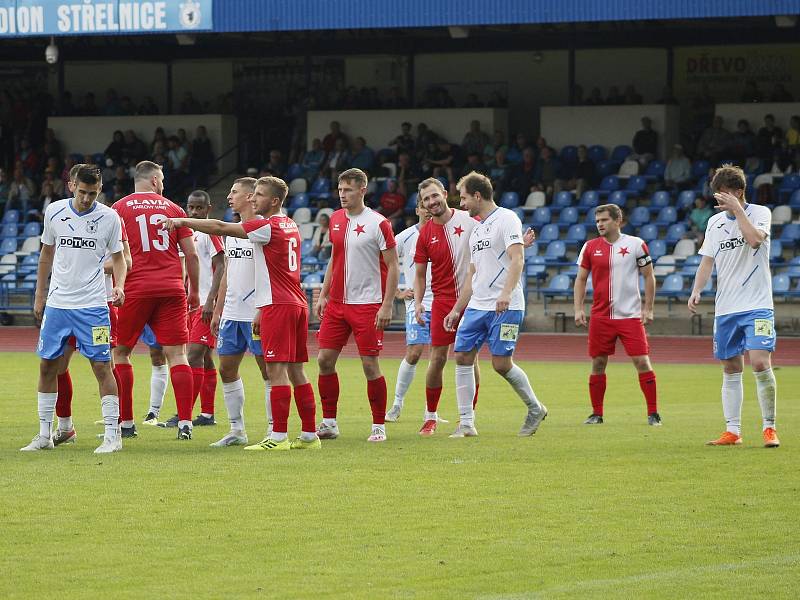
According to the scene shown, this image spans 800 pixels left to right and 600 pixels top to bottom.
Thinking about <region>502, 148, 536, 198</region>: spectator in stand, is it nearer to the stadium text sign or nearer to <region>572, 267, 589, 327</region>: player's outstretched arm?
the stadium text sign

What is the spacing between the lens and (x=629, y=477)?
9.24 metres

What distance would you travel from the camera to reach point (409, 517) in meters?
7.84

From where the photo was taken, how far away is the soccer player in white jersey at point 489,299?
11305 millimetres

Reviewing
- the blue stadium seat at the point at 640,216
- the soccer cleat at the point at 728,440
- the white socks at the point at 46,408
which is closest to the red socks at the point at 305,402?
the white socks at the point at 46,408

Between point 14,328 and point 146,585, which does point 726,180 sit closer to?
point 146,585

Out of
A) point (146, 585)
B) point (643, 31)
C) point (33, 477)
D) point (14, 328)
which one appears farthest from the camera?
point (643, 31)

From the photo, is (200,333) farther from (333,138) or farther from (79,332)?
(333,138)

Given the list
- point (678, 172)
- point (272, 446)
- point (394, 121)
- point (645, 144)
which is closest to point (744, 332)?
point (272, 446)

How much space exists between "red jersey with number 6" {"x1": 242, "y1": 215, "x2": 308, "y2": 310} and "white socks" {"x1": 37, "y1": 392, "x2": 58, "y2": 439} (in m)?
1.64

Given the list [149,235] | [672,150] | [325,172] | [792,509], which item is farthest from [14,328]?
[792,509]

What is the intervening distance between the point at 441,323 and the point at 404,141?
69.6ft

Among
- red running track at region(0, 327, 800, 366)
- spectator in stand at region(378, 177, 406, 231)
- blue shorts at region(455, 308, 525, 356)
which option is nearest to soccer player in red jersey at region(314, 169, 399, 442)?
blue shorts at region(455, 308, 525, 356)

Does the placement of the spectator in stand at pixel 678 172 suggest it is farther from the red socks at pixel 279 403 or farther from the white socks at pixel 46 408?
the white socks at pixel 46 408

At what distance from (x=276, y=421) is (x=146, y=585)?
4.27 meters
